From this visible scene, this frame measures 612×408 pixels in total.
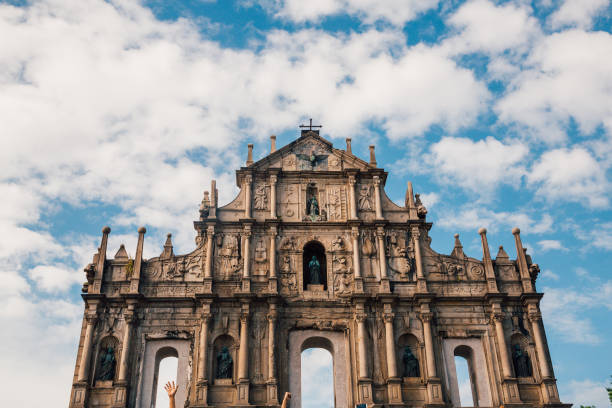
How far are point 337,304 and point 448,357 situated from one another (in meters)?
4.23

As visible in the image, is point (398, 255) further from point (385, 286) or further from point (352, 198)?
point (352, 198)

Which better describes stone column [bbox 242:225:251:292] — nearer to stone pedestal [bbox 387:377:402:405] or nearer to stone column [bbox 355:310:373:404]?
stone column [bbox 355:310:373:404]

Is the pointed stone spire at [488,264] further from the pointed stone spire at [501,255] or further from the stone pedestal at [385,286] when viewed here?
the stone pedestal at [385,286]

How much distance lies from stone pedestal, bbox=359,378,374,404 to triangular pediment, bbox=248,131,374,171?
8.63 metres

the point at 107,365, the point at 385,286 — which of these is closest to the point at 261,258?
the point at 385,286

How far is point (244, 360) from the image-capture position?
21.3 metres

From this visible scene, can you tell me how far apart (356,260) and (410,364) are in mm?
4133

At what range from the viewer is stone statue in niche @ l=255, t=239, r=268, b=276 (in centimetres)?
2342

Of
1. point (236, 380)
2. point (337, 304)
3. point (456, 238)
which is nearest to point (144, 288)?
point (236, 380)

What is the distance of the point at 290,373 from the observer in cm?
2177

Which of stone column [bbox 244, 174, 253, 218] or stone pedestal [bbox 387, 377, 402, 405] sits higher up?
stone column [bbox 244, 174, 253, 218]

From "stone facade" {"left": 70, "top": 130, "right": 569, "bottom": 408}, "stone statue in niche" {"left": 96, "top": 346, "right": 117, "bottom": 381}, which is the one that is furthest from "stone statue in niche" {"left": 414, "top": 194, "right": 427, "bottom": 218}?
"stone statue in niche" {"left": 96, "top": 346, "right": 117, "bottom": 381}

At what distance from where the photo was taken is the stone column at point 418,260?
75.2 ft

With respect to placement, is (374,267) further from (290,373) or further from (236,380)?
(236,380)
